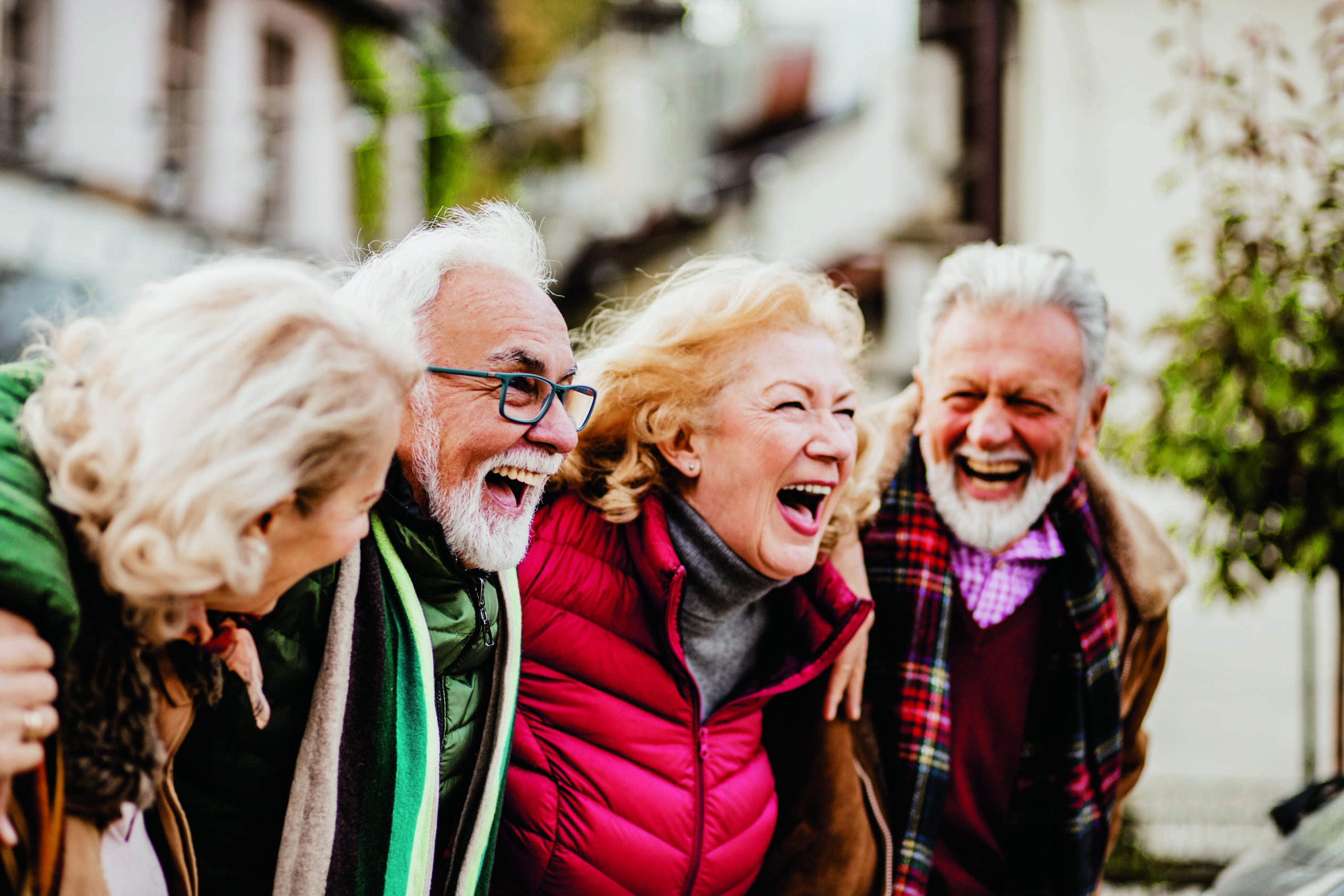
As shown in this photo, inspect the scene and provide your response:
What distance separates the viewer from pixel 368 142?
48.0 feet

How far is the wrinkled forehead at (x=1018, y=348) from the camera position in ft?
9.02

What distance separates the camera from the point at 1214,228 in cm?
450

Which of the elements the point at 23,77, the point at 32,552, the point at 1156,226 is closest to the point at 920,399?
the point at 32,552

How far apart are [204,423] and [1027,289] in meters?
2.09

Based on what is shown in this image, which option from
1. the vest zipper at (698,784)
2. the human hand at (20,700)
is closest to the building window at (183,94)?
the vest zipper at (698,784)

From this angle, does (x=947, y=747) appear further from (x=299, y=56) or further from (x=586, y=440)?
(x=299, y=56)

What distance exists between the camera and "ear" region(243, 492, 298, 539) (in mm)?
1391

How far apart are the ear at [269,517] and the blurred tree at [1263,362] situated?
12.5ft

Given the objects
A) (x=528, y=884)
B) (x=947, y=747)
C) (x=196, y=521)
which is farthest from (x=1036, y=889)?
(x=196, y=521)

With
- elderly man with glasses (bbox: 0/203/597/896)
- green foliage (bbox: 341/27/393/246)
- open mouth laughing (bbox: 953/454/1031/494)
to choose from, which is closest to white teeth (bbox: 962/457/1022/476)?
open mouth laughing (bbox: 953/454/1031/494)

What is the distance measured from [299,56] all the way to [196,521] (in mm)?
14217

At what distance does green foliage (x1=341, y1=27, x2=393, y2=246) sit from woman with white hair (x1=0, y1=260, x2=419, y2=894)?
45.2 ft

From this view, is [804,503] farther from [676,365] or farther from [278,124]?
[278,124]

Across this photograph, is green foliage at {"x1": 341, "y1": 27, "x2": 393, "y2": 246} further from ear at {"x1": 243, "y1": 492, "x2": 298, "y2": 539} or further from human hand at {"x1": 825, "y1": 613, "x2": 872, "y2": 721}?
ear at {"x1": 243, "y1": 492, "x2": 298, "y2": 539}
